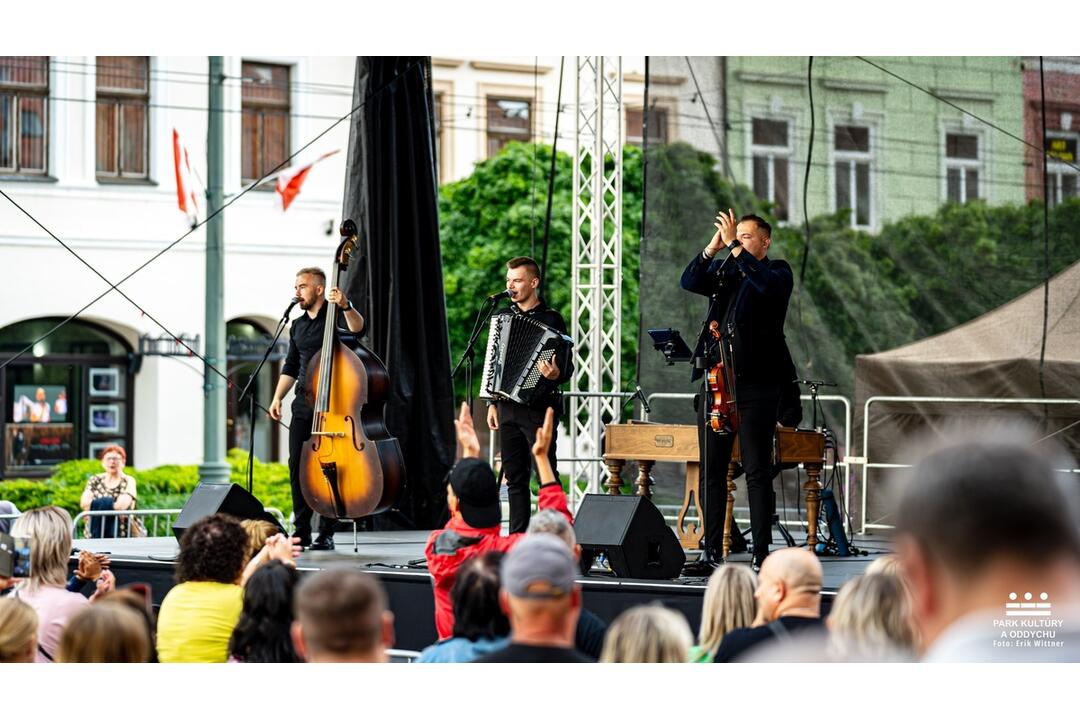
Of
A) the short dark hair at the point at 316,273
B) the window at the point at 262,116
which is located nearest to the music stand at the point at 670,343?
the short dark hair at the point at 316,273

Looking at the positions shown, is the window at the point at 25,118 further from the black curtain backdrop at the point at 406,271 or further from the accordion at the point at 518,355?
the accordion at the point at 518,355

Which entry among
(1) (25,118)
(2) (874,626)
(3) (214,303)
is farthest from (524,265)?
(1) (25,118)

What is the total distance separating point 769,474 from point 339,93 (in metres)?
17.2

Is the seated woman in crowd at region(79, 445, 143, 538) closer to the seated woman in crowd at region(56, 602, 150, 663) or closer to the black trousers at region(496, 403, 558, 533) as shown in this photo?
the black trousers at region(496, 403, 558, 533)

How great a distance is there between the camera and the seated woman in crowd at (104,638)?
11.7 ft

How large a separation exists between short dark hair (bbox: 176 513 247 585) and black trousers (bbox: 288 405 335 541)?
9.04ft

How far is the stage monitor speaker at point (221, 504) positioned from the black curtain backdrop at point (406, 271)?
2128 millimetres

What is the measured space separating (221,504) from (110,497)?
13.4 ft

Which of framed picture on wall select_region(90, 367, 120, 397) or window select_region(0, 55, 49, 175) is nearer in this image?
window select_region(0, 55, 49, 175)

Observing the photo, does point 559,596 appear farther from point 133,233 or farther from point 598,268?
point 133,233

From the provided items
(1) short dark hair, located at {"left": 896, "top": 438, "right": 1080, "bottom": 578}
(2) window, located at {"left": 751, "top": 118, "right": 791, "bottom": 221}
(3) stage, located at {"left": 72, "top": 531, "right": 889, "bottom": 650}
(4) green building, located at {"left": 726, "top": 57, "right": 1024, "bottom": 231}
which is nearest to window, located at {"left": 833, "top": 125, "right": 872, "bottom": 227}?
(4) green building, located at {"left": 726, "top": 57, "right": 1024, "bottom": 231}

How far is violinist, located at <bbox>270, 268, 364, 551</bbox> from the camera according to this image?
24.9 feet

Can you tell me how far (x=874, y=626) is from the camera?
358 cm

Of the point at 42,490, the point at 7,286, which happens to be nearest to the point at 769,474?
the point at 42,490
